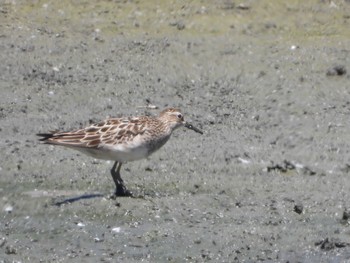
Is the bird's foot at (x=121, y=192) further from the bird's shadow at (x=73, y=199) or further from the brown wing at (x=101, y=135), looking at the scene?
the brown wing at (x=101, y=135)

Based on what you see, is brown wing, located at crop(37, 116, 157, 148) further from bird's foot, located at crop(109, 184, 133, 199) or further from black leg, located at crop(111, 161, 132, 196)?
bird's foot, located at crop(109, 184, 133, 199)

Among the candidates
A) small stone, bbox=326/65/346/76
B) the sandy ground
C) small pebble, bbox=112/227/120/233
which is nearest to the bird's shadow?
the sandy ground

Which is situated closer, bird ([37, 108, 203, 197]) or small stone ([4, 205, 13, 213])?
small stone ([4, 205, 13, 213])

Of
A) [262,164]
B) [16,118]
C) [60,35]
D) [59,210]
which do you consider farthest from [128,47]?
[59,210]


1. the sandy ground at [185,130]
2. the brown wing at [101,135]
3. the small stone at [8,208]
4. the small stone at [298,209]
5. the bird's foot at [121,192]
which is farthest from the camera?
the brown wing at [101,135]

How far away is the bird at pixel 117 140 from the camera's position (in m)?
12.3

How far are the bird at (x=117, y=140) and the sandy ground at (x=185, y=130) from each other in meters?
0.38

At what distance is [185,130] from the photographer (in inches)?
597

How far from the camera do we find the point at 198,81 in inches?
667

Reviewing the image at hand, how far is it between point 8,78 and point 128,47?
78.3 inches

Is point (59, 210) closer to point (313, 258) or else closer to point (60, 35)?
point (313, 258)

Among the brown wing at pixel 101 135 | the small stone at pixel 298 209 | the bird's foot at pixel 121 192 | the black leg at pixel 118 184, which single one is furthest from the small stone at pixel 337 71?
the bird's foot at pixel 121 192

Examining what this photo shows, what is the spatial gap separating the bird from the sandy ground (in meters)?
0.38

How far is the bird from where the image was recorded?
40.3 ft
